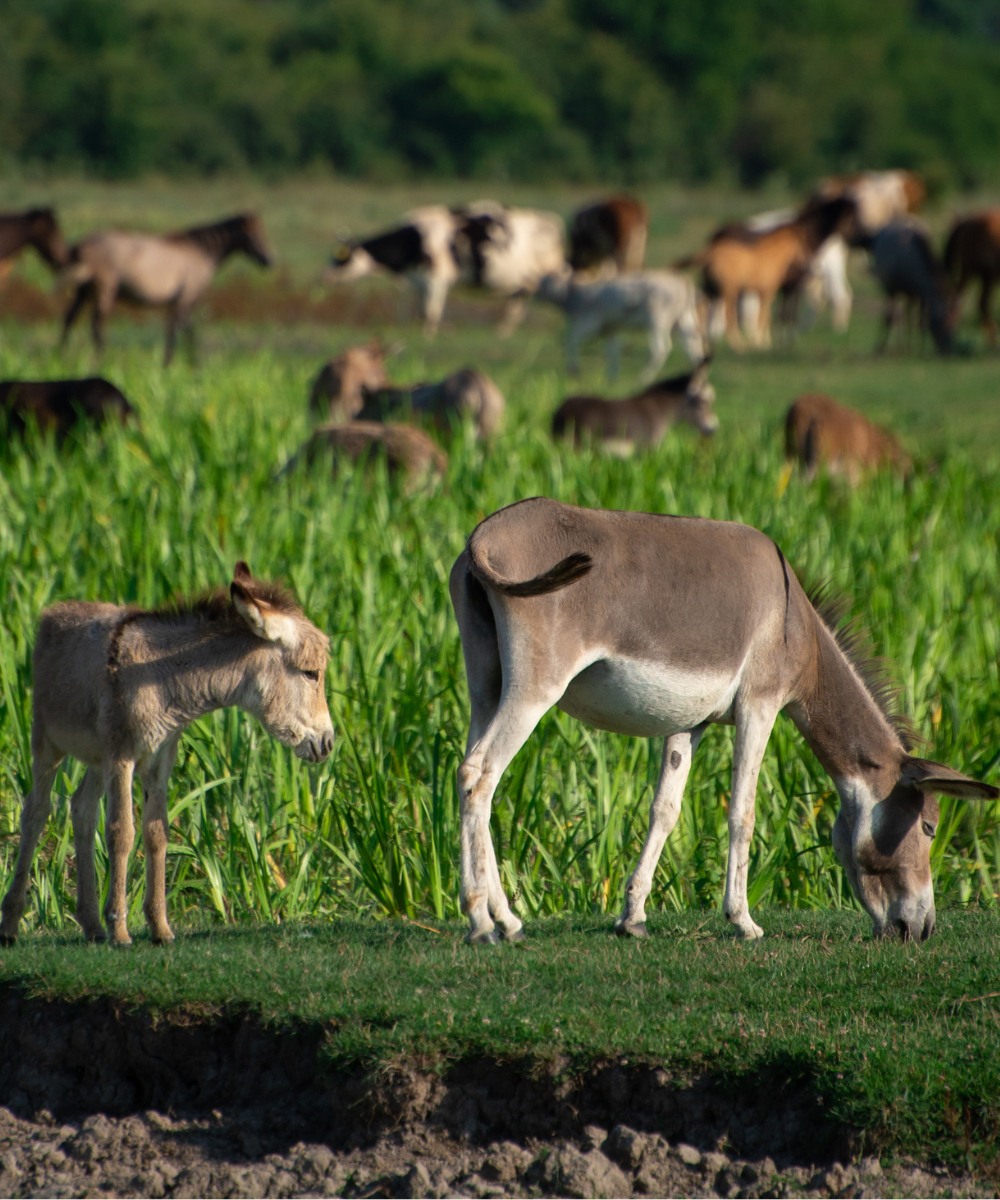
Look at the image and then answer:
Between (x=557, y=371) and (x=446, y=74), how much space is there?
4321 cm

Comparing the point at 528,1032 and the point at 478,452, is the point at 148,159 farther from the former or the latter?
the point at 528,1032

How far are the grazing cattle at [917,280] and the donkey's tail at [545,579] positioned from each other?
17.0m

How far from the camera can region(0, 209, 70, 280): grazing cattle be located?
17109 millimetres

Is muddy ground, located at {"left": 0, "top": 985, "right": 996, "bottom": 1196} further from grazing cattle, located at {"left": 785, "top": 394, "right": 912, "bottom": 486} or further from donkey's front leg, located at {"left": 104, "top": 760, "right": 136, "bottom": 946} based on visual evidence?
grazing cattle, located at {"left": 785, "top": 394, "right": 912, "bottom": 486}

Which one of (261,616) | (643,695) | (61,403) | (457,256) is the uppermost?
(261,616)

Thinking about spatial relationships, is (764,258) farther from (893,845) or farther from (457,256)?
(893,845)

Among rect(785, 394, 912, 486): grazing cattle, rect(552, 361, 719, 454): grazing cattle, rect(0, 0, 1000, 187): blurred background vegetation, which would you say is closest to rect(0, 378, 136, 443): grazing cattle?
rect(552, 361, 719, 454): grazing cattle

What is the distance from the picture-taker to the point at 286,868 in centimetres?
471

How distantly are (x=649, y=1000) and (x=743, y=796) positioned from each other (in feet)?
2.11

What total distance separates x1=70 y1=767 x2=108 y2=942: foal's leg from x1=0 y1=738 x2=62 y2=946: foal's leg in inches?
3.7

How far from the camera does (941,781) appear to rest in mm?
3684

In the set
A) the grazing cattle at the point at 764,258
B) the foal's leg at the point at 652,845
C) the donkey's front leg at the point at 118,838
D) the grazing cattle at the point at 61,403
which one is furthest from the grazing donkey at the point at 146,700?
the grazing cattle at the point at 764,258

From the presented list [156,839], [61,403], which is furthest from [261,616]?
[61,403]

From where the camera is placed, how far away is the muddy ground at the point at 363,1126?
9.38 ft
